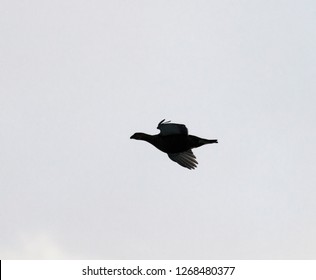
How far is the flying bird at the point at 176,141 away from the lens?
105ft

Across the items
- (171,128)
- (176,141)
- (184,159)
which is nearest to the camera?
(171,128)

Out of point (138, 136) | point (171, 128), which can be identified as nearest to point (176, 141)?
point (171, 128)

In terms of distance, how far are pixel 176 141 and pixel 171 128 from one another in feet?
3.41

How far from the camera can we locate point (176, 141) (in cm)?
3288

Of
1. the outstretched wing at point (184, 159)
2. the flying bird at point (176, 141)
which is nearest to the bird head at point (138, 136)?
the flying bird at point (176, 141)

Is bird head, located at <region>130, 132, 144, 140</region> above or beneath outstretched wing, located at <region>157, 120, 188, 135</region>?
above

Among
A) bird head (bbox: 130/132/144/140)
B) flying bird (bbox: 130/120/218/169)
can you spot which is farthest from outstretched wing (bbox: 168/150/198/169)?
bird head (bbox: 130/132/144/140)

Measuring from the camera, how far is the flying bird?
3212 cm

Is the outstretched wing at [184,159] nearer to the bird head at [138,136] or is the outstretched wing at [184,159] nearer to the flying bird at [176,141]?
the flying bird at [176,141]

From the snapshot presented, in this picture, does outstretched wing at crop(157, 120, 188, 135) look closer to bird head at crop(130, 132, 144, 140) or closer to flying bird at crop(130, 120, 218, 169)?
flying bird at crop(130, 120, 218, 169)

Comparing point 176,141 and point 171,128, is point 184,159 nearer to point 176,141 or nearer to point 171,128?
point 176,141
